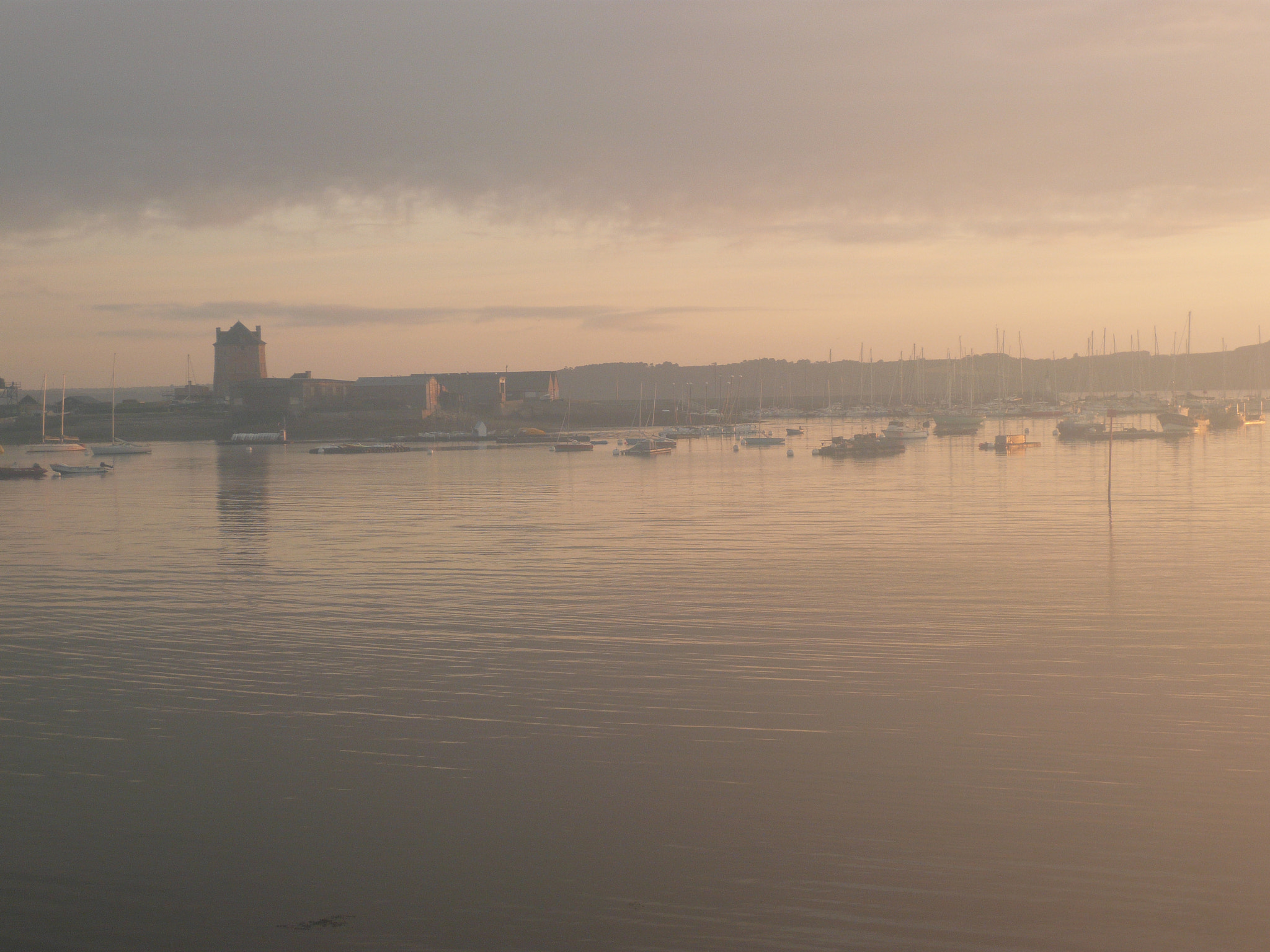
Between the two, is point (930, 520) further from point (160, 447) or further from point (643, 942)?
point (160, 447)

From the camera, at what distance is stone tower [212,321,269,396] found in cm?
14862

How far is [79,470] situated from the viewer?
69.3 meters

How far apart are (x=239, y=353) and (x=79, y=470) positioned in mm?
83271

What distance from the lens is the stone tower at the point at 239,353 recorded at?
149 meters

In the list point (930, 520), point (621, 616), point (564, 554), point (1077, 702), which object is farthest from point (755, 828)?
point (930, 520)

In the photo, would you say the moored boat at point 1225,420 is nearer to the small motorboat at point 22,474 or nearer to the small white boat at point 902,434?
the small white boat at point 902,434

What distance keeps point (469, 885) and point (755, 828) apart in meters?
2.58

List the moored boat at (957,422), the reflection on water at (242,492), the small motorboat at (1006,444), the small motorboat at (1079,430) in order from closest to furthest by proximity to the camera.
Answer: the reflection on water at (242,492) → the small motorboat at (1006,444) → the small motorboat at (1079,430) → the moored boat at (957,422)

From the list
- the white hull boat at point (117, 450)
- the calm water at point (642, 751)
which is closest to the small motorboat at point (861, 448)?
the calm water at point (642, 751)

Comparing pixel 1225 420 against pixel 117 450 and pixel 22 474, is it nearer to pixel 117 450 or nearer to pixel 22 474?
pixel 117 450

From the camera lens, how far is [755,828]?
936 cm

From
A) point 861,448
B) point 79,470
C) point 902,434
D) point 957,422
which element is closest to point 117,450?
point 79,470

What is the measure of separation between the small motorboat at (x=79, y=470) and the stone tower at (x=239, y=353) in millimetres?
79175

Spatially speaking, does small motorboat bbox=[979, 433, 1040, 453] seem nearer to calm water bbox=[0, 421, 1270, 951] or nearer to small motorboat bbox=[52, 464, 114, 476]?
calm water bbox=[0, 421, 1270, 951]
